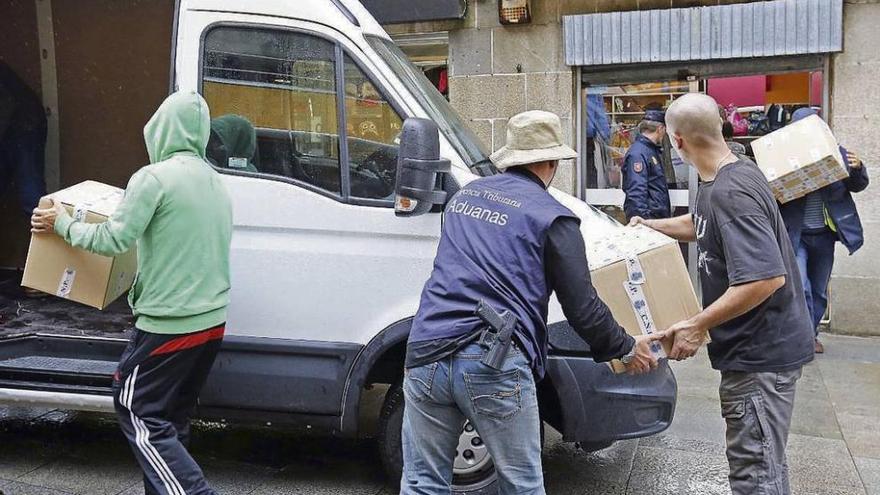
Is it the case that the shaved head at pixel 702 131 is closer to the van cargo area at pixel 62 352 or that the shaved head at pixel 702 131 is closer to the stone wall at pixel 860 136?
the van cargo area at pixel 62 352

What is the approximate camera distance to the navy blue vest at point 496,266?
9.34ft

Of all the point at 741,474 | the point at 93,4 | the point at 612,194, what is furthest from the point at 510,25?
the point at 741,474

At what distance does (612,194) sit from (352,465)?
4552mm

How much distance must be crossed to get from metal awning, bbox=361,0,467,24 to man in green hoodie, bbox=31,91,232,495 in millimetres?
5076

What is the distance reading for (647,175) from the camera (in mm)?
7238

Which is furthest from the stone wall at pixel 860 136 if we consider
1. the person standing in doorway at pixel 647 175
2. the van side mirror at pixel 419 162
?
the van side mirror at pixel 419 162

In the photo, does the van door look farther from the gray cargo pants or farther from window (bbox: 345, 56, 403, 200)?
the gray cargo pants

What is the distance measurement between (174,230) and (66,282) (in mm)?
1046

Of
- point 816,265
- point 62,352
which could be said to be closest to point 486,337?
point 62,352

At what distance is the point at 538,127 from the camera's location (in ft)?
9.99

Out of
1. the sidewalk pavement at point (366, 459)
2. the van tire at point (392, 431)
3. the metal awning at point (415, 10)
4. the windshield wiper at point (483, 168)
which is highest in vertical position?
the metal awning at point (415, 10)

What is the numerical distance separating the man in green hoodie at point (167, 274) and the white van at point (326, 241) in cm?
54

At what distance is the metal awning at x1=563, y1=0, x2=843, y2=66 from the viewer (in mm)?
7445

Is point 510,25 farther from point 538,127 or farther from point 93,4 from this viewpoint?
point 538,127
